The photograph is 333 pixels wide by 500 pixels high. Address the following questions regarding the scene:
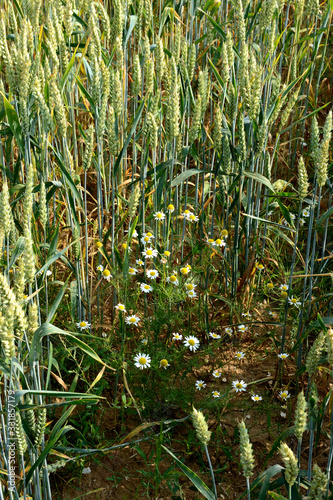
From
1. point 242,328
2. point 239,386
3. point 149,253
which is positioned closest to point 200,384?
point 239,386

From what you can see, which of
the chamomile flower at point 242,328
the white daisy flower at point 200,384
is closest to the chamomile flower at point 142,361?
the white daisy flower at point 200,384

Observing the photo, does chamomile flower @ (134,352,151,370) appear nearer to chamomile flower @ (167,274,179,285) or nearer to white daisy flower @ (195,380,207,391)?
white daisy flower @ (195,380,207,391)

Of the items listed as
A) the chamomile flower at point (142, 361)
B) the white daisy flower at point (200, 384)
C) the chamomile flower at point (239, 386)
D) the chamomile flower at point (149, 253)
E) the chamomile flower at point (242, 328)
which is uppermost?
the chamomile flower at point (149, 253)

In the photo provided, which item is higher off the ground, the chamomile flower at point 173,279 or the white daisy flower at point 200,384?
the chamomile flower at point 173,279

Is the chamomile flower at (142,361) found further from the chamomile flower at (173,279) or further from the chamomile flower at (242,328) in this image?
the chamomile flower at (242,328)

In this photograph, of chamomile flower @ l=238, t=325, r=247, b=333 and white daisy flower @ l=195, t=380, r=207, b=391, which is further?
chamomile flower @ l=238, t=325, r=247, b=333

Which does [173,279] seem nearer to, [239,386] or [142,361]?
[142,361]

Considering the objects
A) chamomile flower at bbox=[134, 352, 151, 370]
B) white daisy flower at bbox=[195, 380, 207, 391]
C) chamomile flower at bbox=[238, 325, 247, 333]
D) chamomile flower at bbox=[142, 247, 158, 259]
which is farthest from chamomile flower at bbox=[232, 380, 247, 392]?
chamomile flower at bbox=[142, 247, 158, 259]

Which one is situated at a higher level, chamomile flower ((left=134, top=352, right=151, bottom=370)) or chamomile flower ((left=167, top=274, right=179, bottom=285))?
chamomile flower ((left=167, top=274, right=179, bottom=285))

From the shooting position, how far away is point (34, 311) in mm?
1139

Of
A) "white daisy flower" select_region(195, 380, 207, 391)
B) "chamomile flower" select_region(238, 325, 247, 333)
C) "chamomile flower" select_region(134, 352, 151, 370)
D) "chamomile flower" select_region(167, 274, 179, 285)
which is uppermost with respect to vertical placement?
"chamomile flower" select_region(167, 274, 179, 285)

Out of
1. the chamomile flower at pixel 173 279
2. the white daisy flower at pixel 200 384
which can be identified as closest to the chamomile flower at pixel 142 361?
the white daisy flower at pixel 200 384

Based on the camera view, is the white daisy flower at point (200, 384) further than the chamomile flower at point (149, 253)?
No

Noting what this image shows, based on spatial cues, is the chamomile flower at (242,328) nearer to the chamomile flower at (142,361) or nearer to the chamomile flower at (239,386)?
the chamomile flower at (239,386)
